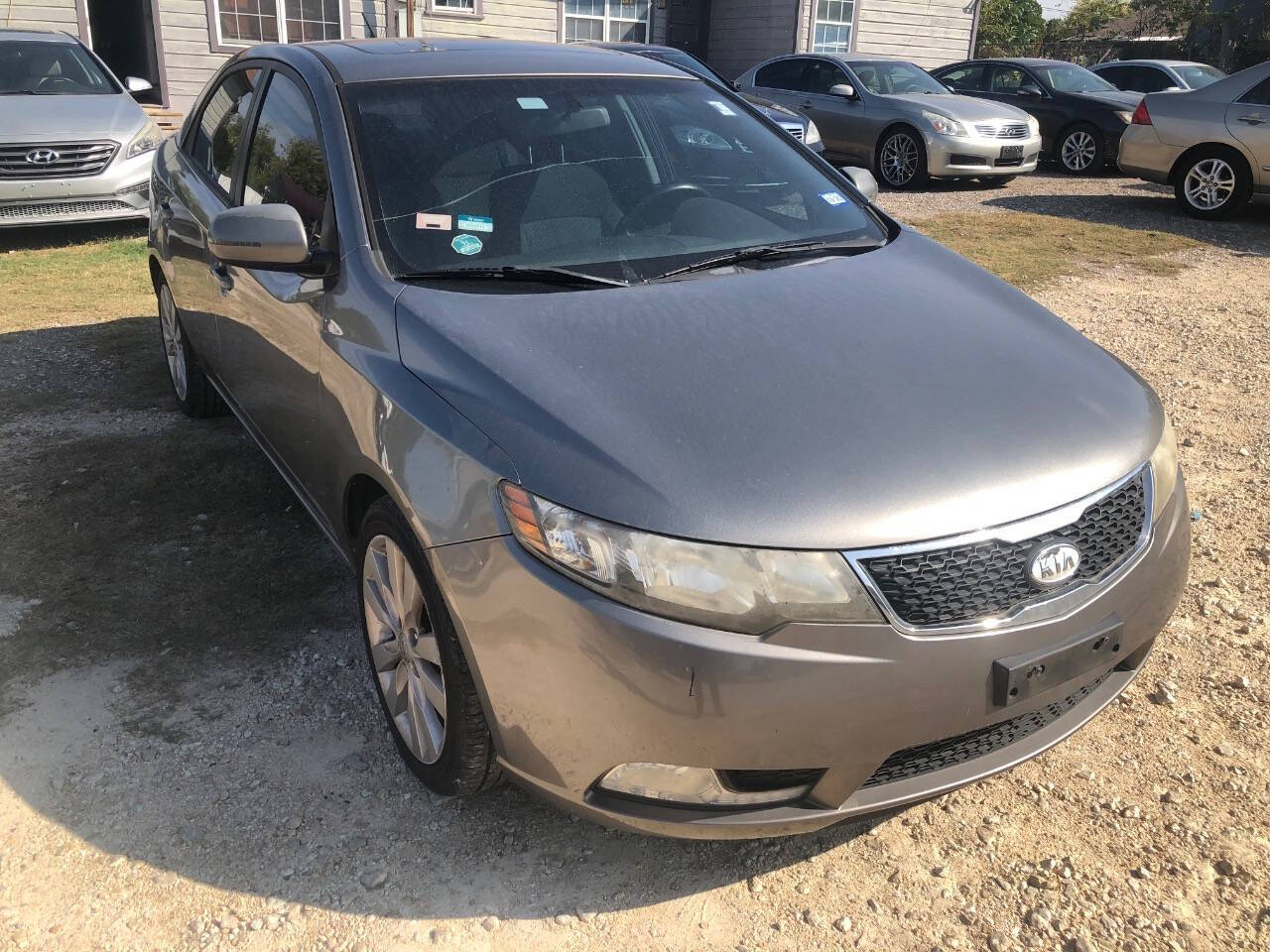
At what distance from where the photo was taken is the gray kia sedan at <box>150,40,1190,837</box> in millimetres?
1943

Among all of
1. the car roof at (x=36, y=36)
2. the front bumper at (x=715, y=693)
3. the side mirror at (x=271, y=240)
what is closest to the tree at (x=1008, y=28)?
the car roof at (x=36, y=36)

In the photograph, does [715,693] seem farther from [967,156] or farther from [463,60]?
[967,156]

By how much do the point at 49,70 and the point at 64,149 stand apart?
56.8 inches

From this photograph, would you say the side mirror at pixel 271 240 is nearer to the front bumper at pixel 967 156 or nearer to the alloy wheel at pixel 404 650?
the alloy wheel at pixel 404 650

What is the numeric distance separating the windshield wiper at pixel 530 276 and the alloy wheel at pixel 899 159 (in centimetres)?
1026

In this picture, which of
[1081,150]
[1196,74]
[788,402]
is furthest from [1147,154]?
[788,402]

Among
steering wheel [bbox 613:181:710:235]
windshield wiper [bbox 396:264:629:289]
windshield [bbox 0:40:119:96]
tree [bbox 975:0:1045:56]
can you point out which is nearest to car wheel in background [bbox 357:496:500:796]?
windshield wiper [bbox 396:264:629:289]

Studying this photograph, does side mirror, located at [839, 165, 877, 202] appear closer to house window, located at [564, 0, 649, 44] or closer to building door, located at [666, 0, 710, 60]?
house window, located at [564, 0, 649, 44]

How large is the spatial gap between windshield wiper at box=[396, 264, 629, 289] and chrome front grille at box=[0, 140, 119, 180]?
713 cm

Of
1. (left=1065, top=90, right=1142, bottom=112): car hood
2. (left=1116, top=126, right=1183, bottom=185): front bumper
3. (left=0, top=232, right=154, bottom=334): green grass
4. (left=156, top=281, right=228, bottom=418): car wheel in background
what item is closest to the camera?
(left=156, top=281, right=228, bottom=418): car wheel in background

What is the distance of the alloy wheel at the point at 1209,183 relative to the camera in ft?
33.2

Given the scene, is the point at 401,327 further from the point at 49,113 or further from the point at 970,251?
the point at 49,113

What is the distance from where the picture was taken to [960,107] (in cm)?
1205

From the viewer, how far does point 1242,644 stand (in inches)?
127
